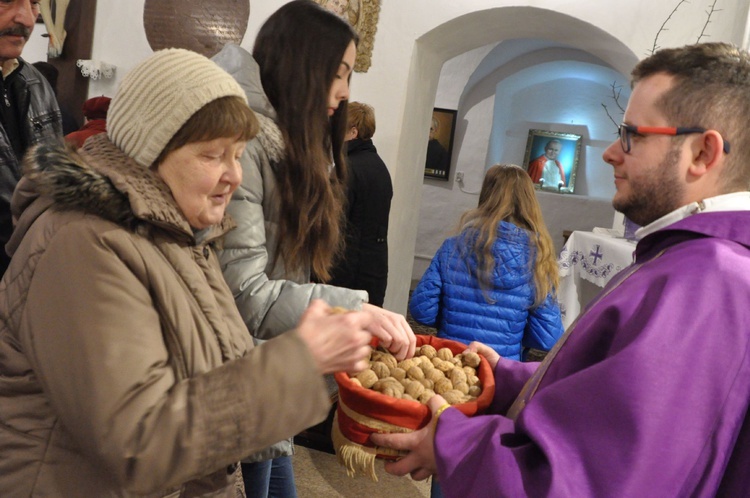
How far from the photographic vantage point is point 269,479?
202 centimetres

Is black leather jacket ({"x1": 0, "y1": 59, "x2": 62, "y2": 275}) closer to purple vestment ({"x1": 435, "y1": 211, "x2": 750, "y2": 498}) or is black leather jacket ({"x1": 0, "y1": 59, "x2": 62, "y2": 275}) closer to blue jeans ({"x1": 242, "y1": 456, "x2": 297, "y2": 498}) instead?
blue jeans ({"x1": 242, "y1": 456, "x2": 297, "y2": 498})

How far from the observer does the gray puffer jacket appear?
1657 mm

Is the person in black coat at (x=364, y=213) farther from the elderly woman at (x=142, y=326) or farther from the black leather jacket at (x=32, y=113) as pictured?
the elderly woman at (x=142, y=326)

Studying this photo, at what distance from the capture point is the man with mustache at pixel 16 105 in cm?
210

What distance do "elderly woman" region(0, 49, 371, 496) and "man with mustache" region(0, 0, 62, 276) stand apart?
3.06 feet

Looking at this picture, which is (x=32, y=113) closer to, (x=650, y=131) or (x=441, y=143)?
(x=650, y=131)

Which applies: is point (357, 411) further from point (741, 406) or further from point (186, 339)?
point (741, 406)

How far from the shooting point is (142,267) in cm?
115

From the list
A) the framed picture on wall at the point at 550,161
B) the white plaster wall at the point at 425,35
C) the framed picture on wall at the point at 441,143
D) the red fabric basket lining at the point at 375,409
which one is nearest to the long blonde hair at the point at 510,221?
the red fabric basket lining at the point at 375,409

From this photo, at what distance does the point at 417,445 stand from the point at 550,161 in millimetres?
10491

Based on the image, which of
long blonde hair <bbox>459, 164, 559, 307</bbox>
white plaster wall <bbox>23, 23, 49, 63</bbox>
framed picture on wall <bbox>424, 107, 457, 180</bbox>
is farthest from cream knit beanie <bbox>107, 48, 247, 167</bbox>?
framed picture on wall <bbox>424, 107, 457, 180</bbox>

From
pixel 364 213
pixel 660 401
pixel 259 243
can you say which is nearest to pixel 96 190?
pixel 259 243

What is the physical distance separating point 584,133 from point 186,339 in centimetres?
1099

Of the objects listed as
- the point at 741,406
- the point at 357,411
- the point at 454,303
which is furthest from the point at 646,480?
the point at 454,303
